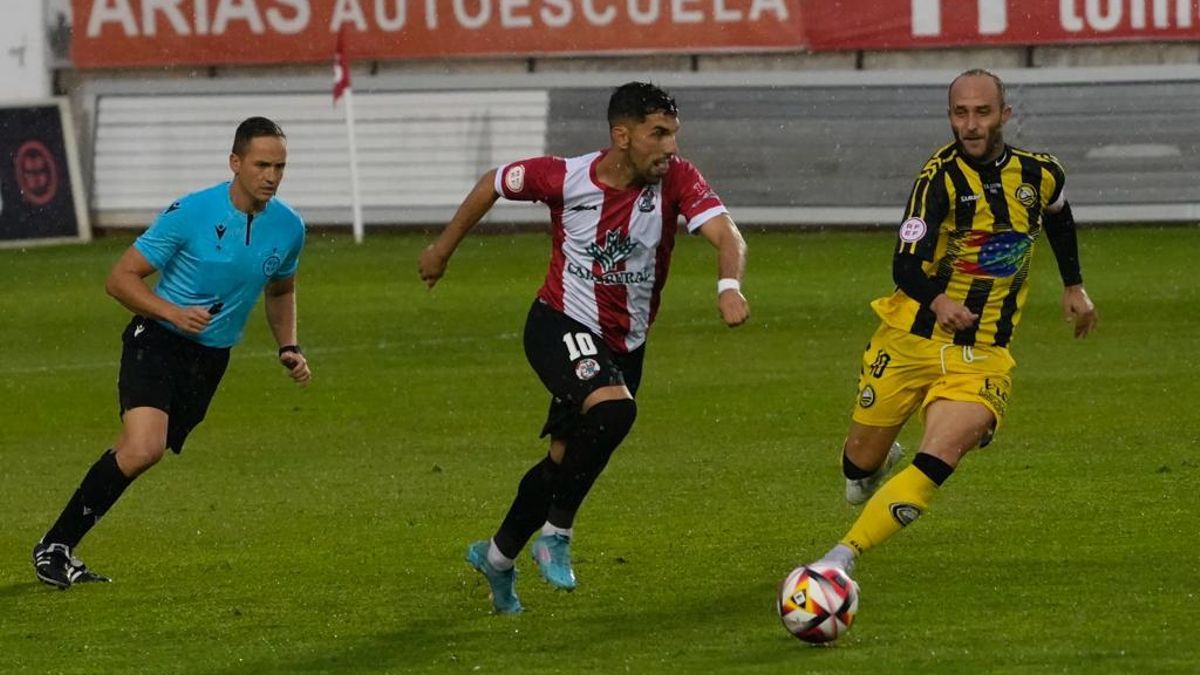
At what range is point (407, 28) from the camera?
2848 centimetres

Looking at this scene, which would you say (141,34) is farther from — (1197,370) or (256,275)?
(256,275)

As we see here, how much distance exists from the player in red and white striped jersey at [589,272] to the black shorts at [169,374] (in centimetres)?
129

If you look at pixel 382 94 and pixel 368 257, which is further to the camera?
pixel 382 94

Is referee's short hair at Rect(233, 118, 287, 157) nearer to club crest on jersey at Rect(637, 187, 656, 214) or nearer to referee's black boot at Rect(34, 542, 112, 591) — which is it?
club crest on jersey at Rect(637, 187, 656, 214)

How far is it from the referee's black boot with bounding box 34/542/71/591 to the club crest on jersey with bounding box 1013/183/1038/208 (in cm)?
402

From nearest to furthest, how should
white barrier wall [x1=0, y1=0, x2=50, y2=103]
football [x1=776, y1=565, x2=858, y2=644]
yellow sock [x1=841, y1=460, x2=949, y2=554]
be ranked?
football [x1=776, y1=565, x2=858, y2=644] → yellow sock [x1=841, y1=460, x2=949, y2=554] → white barrier wall [x1=0, y1=0, x2=50, y2=103]

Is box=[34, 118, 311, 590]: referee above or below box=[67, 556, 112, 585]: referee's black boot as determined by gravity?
above

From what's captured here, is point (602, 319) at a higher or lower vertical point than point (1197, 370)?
Result: higher

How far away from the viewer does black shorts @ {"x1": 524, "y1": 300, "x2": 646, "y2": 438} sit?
8.53 meters

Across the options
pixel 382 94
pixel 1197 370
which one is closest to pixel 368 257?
pixel 382 94

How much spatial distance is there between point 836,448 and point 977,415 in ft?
14.9

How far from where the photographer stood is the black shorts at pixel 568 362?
853cm

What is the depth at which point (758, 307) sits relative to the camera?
20594mm

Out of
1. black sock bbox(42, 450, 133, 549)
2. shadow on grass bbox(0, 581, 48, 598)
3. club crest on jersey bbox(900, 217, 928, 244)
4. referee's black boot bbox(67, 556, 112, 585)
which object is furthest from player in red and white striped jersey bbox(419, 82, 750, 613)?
shadow on grass bbox(0, 581, 48, 598)
